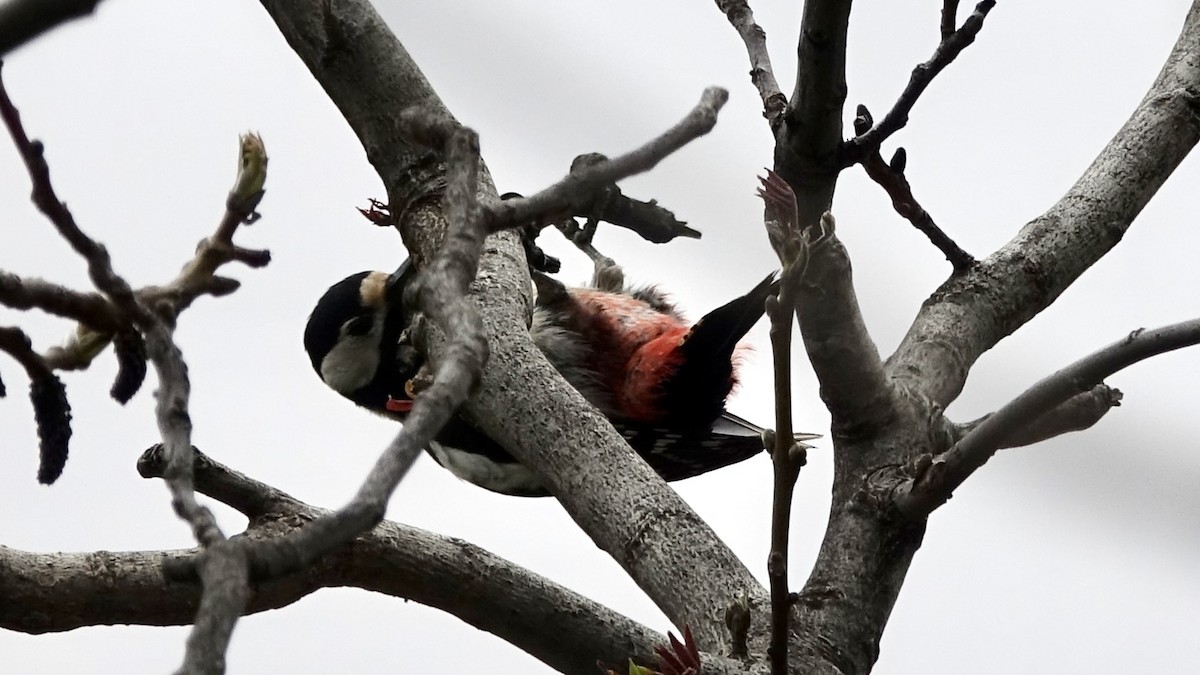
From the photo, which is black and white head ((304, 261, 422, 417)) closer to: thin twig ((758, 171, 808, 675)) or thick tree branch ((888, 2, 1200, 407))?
thick tree branch ((888, 2, 1200, 407))

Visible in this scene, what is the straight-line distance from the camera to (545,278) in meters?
3.73

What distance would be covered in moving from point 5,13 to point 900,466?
56.0 inches

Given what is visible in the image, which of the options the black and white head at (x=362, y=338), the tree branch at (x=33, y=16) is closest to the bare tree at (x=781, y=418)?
the tree branch at (x=33, y=16)

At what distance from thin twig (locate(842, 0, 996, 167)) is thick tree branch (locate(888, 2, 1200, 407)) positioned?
12.3 inches

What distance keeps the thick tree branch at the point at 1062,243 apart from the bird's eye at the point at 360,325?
169cm

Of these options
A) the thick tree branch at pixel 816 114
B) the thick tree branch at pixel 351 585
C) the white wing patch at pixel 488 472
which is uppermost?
the white wing patch at pixel 488 472

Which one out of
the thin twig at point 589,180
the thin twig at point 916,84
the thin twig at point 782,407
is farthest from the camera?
the thin twig at point 916,84

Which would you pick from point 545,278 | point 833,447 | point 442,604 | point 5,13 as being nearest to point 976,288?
point 833,447

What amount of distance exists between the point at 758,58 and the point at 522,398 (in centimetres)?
100

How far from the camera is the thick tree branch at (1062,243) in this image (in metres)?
2.28

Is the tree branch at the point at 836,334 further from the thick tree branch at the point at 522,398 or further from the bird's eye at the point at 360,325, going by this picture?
the bird's eye at the point at 360,325

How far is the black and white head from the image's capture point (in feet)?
11.8

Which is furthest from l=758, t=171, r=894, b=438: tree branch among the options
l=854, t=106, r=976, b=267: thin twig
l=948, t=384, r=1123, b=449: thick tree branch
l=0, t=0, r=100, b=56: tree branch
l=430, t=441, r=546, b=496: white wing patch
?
l=430, t=441, r=546, b=496: white wing patch

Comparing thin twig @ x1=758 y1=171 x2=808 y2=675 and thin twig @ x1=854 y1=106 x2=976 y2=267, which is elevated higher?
thin twig @ x1=854 y1=106 x2=976 y2=267
